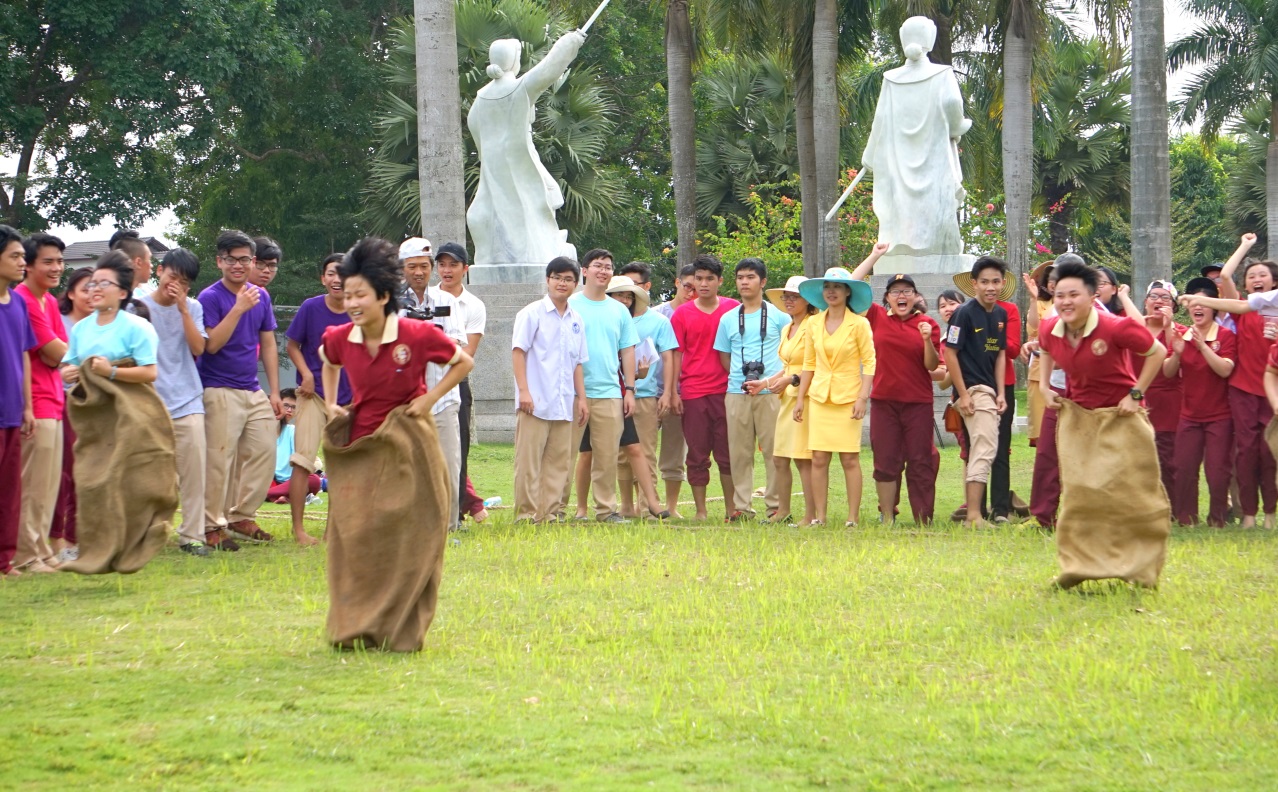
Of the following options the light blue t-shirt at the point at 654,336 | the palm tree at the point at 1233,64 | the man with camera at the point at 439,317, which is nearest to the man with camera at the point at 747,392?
the light blue t-shirt at the point at 654,336

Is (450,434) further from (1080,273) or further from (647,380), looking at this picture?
(1080,273)

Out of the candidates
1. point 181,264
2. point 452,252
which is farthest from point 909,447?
point 181,264

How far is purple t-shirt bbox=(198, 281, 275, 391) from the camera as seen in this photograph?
10.2 metres

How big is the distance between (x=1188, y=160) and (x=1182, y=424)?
147ft

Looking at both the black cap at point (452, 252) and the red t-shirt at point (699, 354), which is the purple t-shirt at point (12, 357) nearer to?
the black cap at point (452, 252)

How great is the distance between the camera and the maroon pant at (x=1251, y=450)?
11.1m

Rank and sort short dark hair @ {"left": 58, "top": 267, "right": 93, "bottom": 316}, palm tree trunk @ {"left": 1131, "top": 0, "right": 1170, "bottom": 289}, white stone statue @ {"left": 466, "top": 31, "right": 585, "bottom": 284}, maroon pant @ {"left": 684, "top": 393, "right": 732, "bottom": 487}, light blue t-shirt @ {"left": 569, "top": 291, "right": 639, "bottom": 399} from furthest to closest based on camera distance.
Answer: white stone statue @ {"left": 466, "top": 31, "right": 585, "bottom": 284}, palm tree trunk @ {"left": 1131, "top": 0, "right": 1170, "bottom": 289}, maroon pant @ {"left": 684, "top": 393, "right": 732, "bottom": 487}, light blue t-shirt @ {"left": 569, "top": 291, "right": 639, "bottom": 399}, short dark hair @ {"left": 58, "top": 267, "right": 93, "bottom": 316}

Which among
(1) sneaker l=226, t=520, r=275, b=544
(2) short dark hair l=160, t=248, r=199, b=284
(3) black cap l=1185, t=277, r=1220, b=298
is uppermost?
(2) short dark hair l=160, t=248, r=199, b=284

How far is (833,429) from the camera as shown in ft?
37.2

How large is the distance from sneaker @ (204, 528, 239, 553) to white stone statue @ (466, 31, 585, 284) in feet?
34.5

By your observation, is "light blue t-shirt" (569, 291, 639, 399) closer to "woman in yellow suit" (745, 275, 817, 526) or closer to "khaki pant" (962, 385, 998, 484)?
"woman in yellow suit" (745, 275, 817, 526)

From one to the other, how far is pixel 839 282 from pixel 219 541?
472 centimetres

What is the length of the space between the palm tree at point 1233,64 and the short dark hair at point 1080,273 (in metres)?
30.8

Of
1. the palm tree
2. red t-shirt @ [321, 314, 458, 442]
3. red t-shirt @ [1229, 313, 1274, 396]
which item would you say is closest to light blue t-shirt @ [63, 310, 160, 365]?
red t-shirt @ [321, 314, 458, 442]
